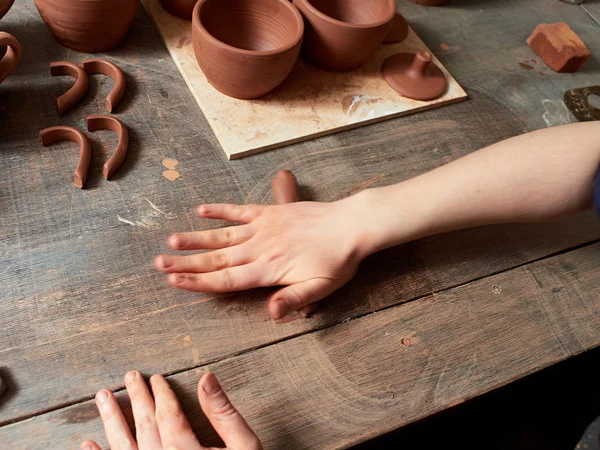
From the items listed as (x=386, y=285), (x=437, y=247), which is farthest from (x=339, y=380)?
(x=437, y=247)

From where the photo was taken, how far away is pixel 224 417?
0.63m

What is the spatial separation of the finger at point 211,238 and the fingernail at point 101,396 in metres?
0.21

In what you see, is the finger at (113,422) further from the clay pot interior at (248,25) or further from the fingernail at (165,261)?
the clay pot interior at (248,25)

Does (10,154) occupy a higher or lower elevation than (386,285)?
lower

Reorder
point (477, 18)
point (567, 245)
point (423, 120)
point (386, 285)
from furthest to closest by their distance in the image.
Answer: point (477, 18) < point (423, 120) < point (567, 245) < point (386, 285)

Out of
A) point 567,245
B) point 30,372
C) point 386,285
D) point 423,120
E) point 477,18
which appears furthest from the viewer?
point 477,18

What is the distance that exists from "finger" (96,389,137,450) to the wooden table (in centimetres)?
2

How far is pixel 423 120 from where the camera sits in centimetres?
105

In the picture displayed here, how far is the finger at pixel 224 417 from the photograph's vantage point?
0.62 metres

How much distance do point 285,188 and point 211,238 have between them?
16cm

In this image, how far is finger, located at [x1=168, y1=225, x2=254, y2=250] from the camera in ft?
2.44

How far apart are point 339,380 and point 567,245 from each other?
504 mm

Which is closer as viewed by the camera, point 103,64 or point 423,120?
point 103,64

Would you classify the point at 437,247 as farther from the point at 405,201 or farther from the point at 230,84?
the point at 230,84
